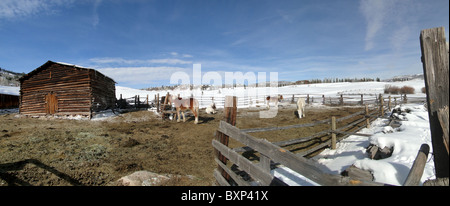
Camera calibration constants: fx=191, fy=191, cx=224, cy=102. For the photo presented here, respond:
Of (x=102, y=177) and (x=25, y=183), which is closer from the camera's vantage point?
(x=25, y=183)

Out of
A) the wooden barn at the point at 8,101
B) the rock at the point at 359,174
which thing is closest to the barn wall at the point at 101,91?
the wooden barn at the point at 8,101

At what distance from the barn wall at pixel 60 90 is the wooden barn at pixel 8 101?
10534mm

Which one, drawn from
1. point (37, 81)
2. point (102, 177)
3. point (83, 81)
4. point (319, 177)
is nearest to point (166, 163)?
point (102, 177)

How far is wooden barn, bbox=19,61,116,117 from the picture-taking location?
1734 centimetres

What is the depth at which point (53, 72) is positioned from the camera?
18.1m

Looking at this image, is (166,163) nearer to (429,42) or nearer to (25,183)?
(25,183)

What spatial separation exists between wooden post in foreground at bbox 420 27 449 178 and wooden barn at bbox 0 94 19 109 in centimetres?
3833

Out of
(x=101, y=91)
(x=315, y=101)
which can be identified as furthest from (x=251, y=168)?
(x=315, y=101)

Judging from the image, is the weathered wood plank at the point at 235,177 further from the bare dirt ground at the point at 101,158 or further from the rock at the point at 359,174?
the rock at the point at 359,174

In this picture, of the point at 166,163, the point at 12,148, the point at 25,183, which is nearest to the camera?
the point at 25,183

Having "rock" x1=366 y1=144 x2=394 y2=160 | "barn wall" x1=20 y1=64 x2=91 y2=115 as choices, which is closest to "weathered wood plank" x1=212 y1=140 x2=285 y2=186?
"rock" x1=366 y1=144 x2=394 y2=160

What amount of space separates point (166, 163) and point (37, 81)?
21126 millimetres

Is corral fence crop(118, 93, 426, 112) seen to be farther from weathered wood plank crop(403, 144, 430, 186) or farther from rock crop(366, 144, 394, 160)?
weathered wood plank crop(403, 144, 430, 186)

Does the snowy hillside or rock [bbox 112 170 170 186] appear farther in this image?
the snowy hillside
